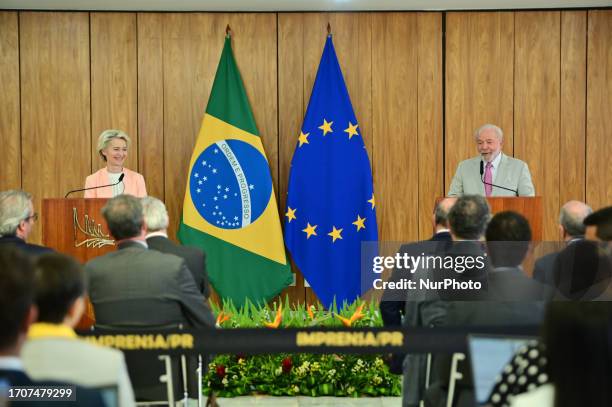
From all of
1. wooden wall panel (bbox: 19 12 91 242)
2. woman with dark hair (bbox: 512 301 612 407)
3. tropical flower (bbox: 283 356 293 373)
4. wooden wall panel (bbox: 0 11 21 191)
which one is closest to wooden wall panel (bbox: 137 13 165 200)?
wooden wall panel (bbox: 19 12 91 242)

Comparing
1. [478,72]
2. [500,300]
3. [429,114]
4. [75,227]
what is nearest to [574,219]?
[500,300]

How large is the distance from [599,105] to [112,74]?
456 cm

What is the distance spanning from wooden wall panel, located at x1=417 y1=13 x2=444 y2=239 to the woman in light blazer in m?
2.85

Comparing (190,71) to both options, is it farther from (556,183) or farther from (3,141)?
(556,183)

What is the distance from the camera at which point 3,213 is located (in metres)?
3.82

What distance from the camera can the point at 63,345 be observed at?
200cm

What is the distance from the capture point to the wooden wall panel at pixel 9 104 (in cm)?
721

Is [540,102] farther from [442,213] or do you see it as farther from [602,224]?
[602,224]

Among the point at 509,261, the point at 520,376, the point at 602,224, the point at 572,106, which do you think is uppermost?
the point at 572,106

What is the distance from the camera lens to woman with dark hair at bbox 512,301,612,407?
156 centimetres

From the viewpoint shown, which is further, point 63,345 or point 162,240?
point 162,240

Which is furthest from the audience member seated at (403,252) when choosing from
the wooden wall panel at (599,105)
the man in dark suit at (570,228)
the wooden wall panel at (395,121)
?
the wooden wall panel at (599,105)

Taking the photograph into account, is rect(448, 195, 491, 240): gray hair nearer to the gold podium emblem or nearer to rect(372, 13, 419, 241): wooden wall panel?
the gold podium emblem

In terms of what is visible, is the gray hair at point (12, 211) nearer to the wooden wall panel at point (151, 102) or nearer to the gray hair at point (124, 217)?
the gray hair at point (124, 217)
